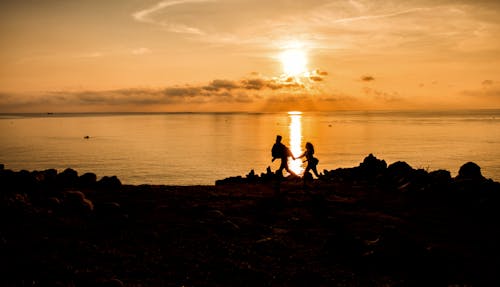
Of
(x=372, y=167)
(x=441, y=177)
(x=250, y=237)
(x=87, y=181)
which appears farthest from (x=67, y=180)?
(x=441, y=177)

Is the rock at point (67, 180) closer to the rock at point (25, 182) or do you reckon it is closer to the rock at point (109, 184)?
the rock at point (109, 184)

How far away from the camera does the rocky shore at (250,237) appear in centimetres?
1092

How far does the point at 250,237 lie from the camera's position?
14555mm

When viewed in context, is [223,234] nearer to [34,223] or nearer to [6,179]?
[34,223]

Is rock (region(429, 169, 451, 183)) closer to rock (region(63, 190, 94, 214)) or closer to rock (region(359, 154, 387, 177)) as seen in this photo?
rock (region(359, 154, 387, 177))

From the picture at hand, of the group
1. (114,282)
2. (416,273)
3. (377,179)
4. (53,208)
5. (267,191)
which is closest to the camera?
(114,282)

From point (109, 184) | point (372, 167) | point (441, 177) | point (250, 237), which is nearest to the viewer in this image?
point (250, 237)

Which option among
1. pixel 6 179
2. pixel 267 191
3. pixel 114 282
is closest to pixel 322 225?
pixel 267 191

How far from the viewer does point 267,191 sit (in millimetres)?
23688

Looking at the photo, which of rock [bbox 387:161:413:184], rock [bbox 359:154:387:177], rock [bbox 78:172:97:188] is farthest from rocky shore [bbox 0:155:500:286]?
rock [bbox 359:154:387:177]

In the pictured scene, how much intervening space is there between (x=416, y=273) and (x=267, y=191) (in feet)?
42.0

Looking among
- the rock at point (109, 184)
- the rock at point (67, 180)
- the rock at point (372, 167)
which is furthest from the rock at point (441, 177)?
the rock at point (67, 180)

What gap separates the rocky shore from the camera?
35.8 ft

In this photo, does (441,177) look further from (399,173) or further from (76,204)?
(76,204)
